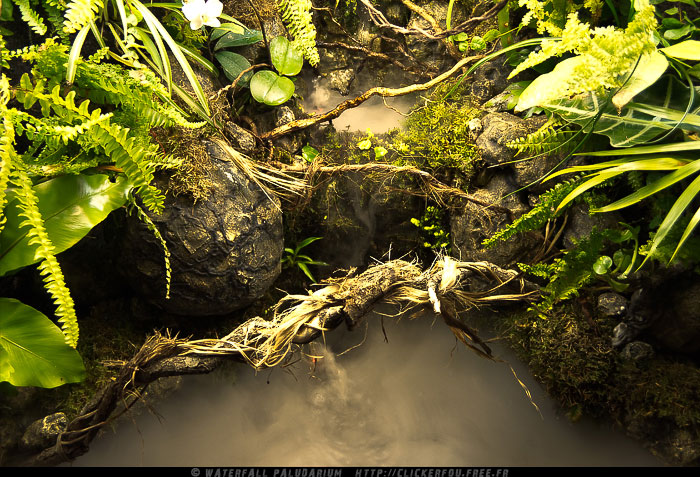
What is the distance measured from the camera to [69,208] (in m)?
1.37

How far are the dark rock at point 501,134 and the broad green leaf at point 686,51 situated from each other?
458mm

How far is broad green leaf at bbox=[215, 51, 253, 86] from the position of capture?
6.16 ft

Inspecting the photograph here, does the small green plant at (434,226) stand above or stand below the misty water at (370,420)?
above

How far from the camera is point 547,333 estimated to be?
1.68 meters

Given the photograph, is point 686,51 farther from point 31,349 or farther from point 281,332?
point 31,349

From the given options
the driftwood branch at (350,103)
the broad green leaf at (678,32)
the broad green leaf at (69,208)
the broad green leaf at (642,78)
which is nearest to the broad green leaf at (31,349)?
the broad green leaf at (69,208)

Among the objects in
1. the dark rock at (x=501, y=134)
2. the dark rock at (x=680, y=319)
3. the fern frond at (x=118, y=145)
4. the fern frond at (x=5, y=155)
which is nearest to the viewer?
the fern frond at (x=5, y=155)

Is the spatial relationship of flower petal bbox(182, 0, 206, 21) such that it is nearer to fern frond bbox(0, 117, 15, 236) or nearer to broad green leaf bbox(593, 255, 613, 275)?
fern frond bbox(0, 117, 15, 236)

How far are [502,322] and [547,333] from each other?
0.16 metres

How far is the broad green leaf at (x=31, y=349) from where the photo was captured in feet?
4.49

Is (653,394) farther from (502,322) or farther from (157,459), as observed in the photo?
(157,459)

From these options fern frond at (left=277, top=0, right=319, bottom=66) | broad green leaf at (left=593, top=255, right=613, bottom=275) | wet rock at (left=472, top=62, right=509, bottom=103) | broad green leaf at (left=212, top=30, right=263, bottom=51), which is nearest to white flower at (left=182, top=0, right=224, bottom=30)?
fern frond at (left=277, top=0, right=319, bottom=66)

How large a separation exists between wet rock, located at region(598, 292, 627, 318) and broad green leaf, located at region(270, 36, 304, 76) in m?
1.45

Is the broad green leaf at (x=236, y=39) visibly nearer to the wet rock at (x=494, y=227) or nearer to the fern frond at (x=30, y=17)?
the fern frond at (x=30, y=17)
